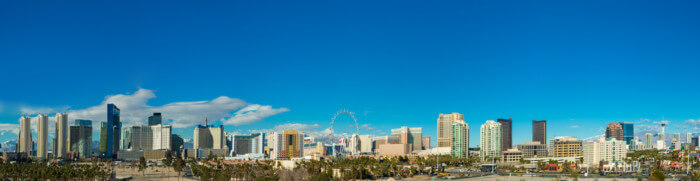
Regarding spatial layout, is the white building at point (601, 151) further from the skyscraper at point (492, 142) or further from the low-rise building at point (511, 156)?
the skyscraper at point (492, 142)

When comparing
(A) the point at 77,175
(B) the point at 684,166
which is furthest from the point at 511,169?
(A) the point at 77,175

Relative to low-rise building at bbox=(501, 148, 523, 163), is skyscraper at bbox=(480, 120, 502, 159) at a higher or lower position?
higher

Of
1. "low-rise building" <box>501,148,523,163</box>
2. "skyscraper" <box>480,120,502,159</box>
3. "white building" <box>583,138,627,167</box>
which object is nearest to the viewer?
"white building" <box>583,138,627,167</box>

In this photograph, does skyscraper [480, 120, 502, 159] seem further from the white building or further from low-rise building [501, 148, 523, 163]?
the white building

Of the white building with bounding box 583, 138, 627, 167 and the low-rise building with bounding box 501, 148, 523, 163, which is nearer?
the white building with bounding box 583, 138, 627, 167

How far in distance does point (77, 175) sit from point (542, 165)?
99.5 m

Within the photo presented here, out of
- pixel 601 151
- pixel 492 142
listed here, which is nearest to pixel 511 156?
pixel 492 142

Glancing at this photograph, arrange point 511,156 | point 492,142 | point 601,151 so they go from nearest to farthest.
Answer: point 601,151, point 511,156, point 492,142

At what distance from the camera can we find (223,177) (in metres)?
97.9

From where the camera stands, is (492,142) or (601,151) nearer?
(601,151)

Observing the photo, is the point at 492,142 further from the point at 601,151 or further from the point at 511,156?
the point at 601,151

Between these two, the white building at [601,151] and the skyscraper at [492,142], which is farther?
the skyscraper at [492,142]

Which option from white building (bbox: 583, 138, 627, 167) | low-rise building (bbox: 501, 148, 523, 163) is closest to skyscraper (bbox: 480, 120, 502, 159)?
low-rise building (bbox: 501, 148, 523, 163)

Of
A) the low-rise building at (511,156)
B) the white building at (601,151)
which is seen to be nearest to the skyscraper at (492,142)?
the low-rise building at (511,156)
